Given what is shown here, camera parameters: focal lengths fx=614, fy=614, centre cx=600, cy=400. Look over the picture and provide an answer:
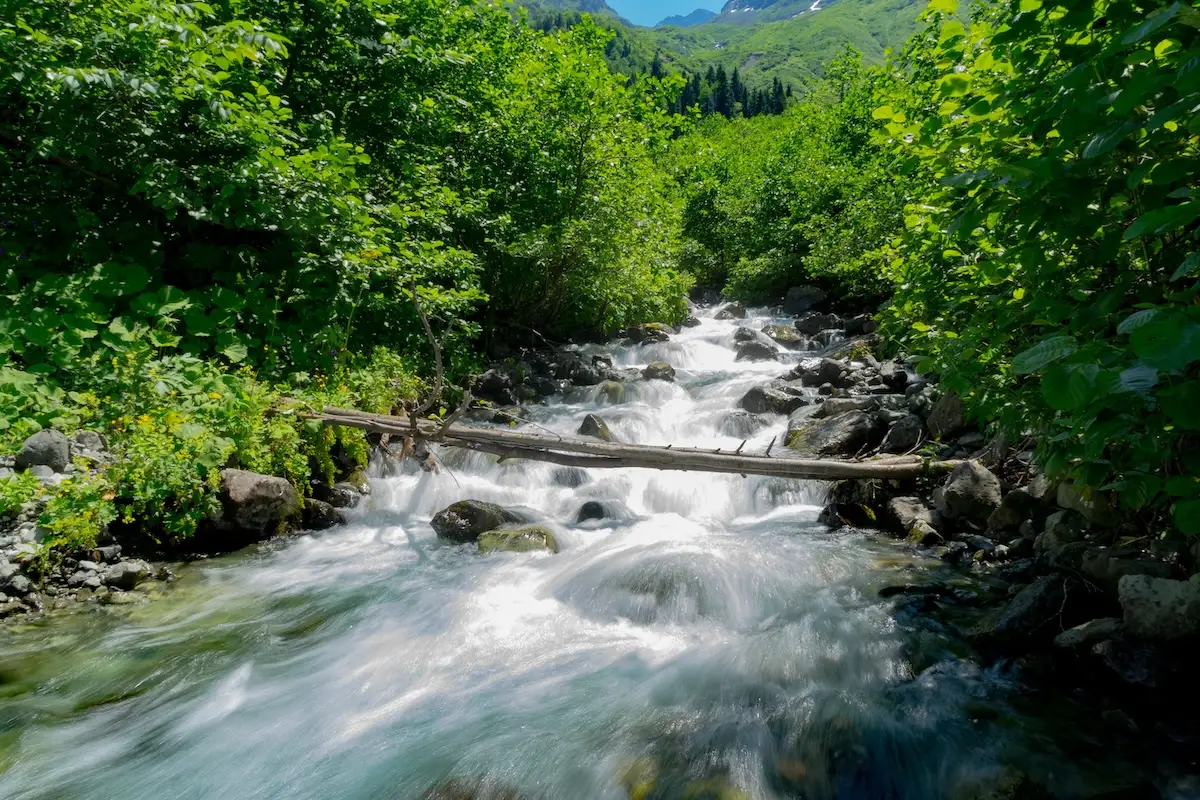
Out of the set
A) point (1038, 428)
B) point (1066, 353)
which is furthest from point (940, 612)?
point (1066, 353)

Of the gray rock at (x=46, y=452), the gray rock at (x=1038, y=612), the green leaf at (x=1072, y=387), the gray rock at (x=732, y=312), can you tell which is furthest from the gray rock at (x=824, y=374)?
the gray rock at (x=46, y=452)

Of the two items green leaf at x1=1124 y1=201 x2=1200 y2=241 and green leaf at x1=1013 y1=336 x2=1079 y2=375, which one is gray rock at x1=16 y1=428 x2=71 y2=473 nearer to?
green leaf at x1=1013 y1=336 x2=1079 y2=375

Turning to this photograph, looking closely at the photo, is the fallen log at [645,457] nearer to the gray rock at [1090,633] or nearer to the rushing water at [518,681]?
the rushing water at [518,681]

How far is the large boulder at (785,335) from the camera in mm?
18125

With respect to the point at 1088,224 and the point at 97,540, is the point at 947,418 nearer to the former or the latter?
the point at 1088,224

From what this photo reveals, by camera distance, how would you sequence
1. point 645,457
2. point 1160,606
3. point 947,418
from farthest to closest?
point 947,418 → point 645,457 → point 1160,606

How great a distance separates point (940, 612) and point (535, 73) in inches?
559

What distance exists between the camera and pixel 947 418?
7.93 metres

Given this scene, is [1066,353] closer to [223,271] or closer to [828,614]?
[828,614]

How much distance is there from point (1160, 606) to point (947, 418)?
15.4 feet

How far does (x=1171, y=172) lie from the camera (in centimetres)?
172

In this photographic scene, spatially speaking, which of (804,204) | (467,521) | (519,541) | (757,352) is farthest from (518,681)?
(804,204)

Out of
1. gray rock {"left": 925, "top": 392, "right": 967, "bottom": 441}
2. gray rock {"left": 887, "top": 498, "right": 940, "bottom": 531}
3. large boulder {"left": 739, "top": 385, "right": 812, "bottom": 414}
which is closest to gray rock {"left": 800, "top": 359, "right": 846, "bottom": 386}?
large boulder {"left": 739, "top": 385, "right": 812, "bottom": 414}

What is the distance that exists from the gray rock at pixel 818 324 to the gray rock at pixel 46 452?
17.5 meters
